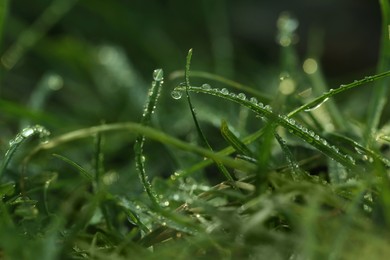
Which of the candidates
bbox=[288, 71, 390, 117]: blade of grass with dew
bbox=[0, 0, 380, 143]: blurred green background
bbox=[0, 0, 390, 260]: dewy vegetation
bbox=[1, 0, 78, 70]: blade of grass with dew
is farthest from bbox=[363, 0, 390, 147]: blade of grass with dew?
bbox=[1, 0, 78, 70]: blade of grass with dew

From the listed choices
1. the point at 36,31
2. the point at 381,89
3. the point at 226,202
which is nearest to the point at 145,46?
the point at 36,31

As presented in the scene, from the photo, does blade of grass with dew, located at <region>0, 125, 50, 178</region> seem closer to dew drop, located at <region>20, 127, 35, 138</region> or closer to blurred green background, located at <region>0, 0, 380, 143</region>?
dew drop, located at <region>20, 127, 35, 138</region>

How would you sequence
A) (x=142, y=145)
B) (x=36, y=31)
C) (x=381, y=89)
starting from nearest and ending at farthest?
(x=142, y=145), (x=381, y=89), (x=36, y=31)

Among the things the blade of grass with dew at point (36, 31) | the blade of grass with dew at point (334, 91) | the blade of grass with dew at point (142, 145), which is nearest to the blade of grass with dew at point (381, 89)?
the blade of grass with dew at point (334, 91)

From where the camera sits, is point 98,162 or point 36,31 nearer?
point 98,162

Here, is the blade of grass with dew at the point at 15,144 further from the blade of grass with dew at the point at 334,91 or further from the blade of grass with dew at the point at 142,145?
the blade of grass with dew at the point at 334,91

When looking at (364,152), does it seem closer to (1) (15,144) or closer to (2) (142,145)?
(2) (142,145)

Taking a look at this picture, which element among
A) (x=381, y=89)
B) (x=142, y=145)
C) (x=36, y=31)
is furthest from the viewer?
(x=36, y=31)
